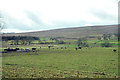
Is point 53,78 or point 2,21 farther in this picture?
point 2,21

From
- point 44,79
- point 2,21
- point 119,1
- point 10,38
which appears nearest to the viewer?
point 44,79

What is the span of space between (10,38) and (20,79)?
6698 inches

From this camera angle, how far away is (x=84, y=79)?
15.6 m

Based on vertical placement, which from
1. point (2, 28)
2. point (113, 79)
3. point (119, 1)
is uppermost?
point (119, 1)

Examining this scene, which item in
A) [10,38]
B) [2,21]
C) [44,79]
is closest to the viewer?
[44,79]

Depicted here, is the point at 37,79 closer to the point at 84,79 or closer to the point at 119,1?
the point at 84,79

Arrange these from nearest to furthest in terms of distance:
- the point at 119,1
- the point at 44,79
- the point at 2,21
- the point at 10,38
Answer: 1. the point at 44,79
2. the point at 119,1
3. the point at 2,21
4. the point at 10,38

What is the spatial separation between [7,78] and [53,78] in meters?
4.56

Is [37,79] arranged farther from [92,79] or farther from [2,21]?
[2,21]

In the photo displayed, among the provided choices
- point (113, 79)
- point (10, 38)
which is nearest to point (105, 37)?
point (10, 38)

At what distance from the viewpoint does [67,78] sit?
1603 cm

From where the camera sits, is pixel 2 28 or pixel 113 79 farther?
pixel 2 28

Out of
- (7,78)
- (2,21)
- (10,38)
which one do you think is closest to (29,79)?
(7,78)

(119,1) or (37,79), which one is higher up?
(119,1)
